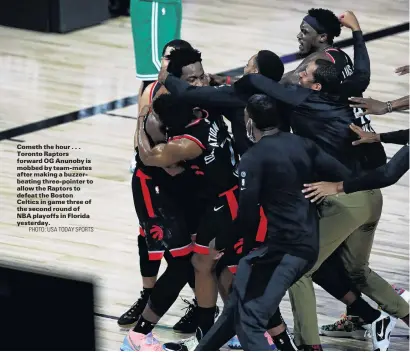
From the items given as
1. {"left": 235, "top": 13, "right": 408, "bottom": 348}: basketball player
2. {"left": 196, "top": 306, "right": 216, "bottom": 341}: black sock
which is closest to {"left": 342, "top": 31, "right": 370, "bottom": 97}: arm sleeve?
{"left": 235, "top": 13, "right": 408, "bottom": 348}: basketball player

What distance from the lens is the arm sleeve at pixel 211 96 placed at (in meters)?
5.74

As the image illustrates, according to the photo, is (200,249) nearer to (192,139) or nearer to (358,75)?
(192,139)

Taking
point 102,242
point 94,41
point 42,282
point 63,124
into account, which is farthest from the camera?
point 94,41

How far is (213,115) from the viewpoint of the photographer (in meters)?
6.00

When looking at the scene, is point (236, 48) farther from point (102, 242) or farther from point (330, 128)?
point (330, 128)

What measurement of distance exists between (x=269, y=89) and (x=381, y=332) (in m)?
1.66

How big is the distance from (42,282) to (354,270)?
143 inches

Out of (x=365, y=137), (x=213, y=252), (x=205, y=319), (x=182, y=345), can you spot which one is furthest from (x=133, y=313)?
(x=365, y=137)

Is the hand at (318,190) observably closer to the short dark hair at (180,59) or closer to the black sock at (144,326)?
the short dark hair at (180,59)

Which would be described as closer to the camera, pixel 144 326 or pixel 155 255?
pixel 144 326

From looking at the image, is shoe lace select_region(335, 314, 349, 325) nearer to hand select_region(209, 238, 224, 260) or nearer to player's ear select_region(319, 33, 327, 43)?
hand select_region(209, 238, 224, 260)

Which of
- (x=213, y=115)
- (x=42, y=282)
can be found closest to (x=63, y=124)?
(x=213, y=115)

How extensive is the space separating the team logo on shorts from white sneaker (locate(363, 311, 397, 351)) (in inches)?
52.2

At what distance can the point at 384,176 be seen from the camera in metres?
5.34
